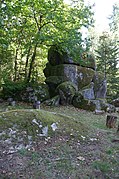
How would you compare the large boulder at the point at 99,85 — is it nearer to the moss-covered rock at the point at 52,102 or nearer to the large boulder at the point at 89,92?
the large boulder at the point at 89,92

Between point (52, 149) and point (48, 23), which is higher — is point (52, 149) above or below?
below

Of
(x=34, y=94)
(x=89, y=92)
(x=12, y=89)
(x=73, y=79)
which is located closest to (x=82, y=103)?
(x=89, y=92)

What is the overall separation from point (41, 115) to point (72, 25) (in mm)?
8823

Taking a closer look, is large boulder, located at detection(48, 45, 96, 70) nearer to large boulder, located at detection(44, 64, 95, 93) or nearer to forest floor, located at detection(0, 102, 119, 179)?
large boulder, located at detection(44, 64, 95, 93)

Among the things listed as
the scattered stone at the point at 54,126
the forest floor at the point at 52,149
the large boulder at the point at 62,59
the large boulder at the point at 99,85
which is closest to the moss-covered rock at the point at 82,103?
the large boulder at the point at 62,59

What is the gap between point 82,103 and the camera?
1184 centimetres

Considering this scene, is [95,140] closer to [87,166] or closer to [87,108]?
[87,166]

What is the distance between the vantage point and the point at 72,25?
12.2 meters

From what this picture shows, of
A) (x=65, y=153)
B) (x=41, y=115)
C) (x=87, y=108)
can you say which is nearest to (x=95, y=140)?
(x=65, y=153)

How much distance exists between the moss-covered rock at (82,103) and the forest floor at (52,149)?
616 cm

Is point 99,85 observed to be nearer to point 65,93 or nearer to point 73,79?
point 73,79

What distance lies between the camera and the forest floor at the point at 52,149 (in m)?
3.38

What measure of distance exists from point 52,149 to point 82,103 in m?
7.95

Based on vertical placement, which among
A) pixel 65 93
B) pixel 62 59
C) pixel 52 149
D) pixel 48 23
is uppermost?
pixel 48 23
